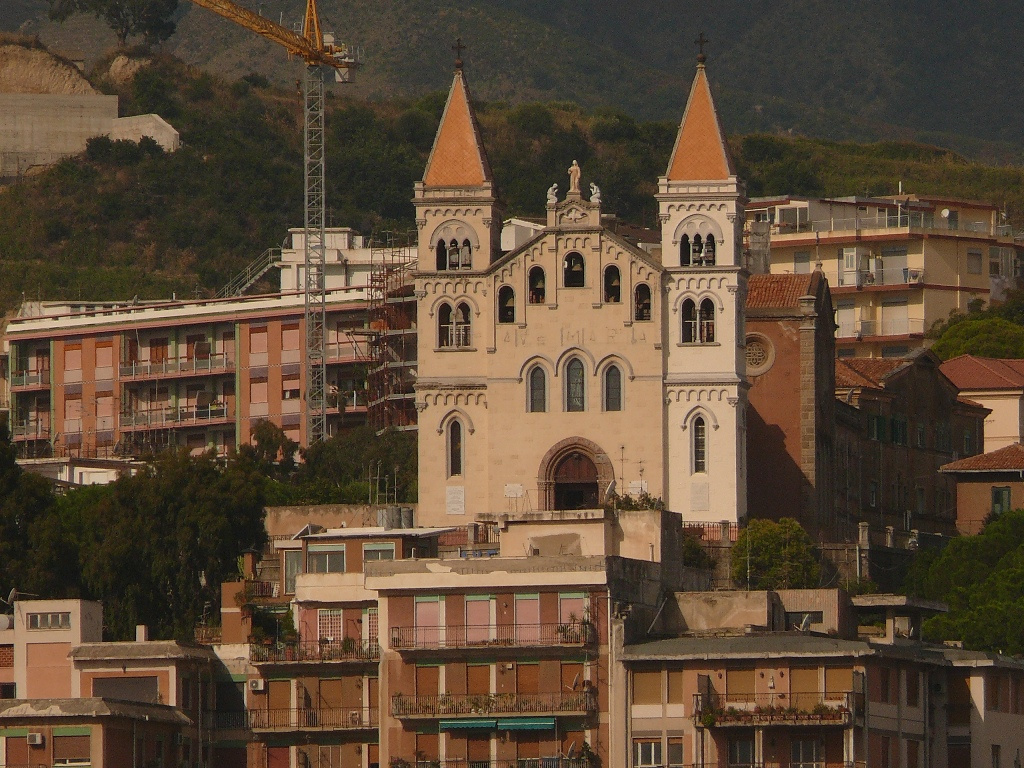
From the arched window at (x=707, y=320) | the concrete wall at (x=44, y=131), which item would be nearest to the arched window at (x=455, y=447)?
the arched window at (x=707, y=320)

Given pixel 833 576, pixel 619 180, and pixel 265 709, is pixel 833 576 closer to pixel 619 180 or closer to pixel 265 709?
pixel 265 709

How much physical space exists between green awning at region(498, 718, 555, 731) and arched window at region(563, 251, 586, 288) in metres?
29.3

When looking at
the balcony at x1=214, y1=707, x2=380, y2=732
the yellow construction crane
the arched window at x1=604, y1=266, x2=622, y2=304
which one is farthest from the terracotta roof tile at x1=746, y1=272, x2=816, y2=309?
the balcony at x1=214, y1=707, x2=380, y2=732

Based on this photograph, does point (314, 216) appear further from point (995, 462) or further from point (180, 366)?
point (995, 462)

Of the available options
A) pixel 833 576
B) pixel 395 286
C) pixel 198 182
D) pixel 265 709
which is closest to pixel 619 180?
pixel 198 182

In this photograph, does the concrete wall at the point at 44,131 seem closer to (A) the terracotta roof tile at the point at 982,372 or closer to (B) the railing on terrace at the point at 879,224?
(B) the railing on terrace at the point at 879,224

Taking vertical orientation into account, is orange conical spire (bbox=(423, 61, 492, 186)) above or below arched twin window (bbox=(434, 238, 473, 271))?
above

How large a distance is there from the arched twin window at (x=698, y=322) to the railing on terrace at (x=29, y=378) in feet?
148

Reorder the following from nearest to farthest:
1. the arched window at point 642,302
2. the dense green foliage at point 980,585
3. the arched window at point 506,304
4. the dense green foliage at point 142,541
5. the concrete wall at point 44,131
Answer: the dense green foliage at point 980,585 → the dense green foliage at point 142,541 → the arched window at point 642,302 → the arched window at point 506,304 → the concrete wall at point 44,131

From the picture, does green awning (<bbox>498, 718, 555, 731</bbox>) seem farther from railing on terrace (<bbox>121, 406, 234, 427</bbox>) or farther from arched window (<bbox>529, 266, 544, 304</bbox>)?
railing on terrace (<bbox>121, 406, 234, 427</bbox>)

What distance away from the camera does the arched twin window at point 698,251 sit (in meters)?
107

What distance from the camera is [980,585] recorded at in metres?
99.1

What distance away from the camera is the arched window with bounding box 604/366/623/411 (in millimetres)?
106125

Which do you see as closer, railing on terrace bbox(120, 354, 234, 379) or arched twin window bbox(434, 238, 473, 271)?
arched twin window bbox(434, 238, 473, 271)
